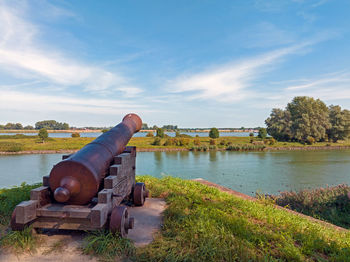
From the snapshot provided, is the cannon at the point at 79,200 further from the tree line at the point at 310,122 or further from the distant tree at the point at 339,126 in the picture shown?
the distant tree at the point at 339,126

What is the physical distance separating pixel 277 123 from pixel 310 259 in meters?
46.4

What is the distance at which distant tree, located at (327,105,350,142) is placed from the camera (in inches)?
1649

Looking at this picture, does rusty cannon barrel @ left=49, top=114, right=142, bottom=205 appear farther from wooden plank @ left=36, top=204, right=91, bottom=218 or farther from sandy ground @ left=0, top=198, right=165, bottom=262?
sandy ground @ left=0, top=198, right=165, bottom=262

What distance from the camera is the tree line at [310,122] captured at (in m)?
39.8

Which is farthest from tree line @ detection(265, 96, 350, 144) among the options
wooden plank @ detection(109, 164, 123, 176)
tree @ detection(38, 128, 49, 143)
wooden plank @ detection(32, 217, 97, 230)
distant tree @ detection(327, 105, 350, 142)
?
wooden plank @ detection(32, 217, 97, 230)

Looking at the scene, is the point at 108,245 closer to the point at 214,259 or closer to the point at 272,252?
the point at 214,259

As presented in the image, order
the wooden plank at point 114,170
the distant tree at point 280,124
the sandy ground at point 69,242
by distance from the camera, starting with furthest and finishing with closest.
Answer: the distant tree at point 280,124 < the wooden plank at point 114,170 < the sandy ground at point 69,242

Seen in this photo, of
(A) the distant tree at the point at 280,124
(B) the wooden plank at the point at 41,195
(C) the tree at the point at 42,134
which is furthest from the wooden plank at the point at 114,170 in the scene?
(A) the distant tree at the point at 280,124

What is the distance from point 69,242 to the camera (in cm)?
291

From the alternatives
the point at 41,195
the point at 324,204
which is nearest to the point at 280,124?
the point at 324,204

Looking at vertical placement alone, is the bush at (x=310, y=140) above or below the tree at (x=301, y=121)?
below

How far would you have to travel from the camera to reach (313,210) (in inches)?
260

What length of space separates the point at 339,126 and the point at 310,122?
19.6 ft

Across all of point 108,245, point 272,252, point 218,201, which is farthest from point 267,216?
point 108,245
